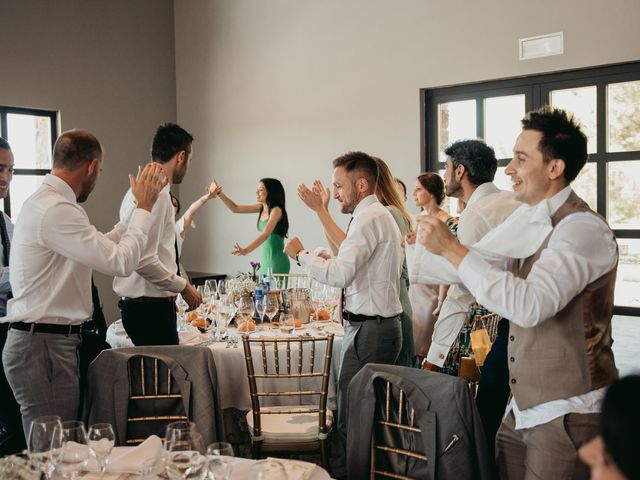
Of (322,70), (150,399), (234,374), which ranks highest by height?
(322,70)

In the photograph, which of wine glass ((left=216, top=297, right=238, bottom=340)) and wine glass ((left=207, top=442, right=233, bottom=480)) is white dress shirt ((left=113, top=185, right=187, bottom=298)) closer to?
wine glass ((left=216, top=297, right=238, bottom=340))

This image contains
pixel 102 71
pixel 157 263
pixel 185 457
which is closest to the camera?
pixel 185 457

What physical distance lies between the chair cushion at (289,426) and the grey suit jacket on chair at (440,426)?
1.12m

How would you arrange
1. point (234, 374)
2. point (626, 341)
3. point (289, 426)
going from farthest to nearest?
point (626, 341) < point (234, 374) < point (289, 426)

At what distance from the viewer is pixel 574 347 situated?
1753 millimetres

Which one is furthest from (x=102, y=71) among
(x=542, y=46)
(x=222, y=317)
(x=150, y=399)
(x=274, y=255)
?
(x=150, y=399)

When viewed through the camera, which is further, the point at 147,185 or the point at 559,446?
the point at 147,185

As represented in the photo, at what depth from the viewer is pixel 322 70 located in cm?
725

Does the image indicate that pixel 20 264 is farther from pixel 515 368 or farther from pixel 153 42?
pixel 153 42

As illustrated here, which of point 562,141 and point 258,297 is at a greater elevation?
point 562,141

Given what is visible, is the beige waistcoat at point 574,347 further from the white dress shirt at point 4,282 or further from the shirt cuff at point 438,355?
the white dress shirt at point 4,282

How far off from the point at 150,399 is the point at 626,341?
14.6ft

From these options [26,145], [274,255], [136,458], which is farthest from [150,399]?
[26,145]

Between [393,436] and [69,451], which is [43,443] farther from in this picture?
[393,436]
